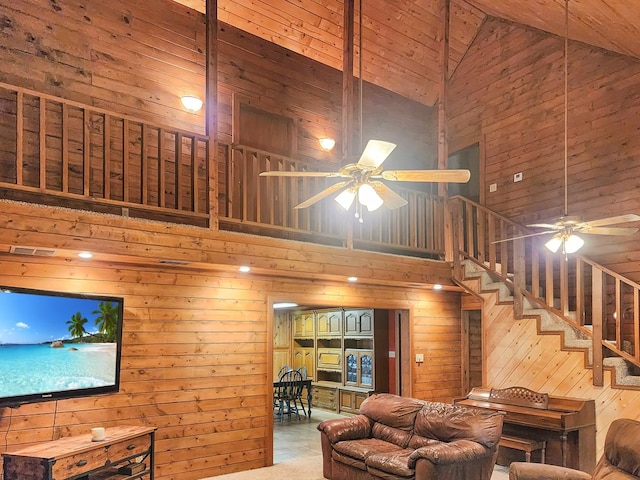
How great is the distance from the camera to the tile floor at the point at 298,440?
6102 millimetres

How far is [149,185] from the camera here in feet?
19.9

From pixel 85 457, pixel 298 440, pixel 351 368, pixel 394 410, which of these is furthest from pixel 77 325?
pixel 351 368

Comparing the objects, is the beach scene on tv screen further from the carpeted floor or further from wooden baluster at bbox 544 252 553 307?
wooden baluster at bbox 544 252 553 307

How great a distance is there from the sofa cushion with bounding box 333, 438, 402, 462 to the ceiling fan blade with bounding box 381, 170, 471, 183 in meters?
2.59

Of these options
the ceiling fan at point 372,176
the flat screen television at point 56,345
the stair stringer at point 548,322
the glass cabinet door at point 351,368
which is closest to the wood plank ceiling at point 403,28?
the stair stringer at point 548,322

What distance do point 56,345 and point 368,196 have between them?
109 inches

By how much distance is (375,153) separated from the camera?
11.0 feet

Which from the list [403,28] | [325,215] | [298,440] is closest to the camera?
[325,215]

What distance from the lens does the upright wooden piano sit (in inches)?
199

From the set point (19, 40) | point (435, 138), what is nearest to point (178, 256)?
point (19, 40)

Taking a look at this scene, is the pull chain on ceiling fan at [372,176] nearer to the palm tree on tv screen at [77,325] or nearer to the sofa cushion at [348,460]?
the palm tree on tv screen at [77,325]

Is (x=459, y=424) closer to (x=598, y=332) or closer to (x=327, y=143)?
(x=598, y=332)

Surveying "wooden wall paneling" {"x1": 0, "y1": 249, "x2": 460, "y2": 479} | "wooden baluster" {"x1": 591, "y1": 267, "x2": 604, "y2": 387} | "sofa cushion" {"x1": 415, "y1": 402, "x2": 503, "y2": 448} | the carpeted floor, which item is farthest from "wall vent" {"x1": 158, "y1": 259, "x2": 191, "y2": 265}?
"wooden baluster" {"x1": 591, "y1": 267, "x2": 604, "y2": 387}

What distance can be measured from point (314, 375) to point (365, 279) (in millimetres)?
4286
